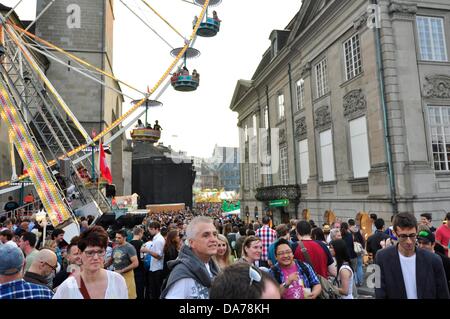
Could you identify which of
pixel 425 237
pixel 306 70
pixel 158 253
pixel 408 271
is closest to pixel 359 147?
pixel 306 70

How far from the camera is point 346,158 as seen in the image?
18438 mm

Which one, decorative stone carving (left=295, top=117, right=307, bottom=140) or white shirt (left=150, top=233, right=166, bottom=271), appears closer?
white shirt (left=150, top=233, right=166, bottom=271)

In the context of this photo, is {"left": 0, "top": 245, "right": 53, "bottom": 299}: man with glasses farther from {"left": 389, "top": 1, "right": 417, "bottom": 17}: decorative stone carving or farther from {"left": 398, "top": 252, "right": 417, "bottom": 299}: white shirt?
{"left": 389, "top": 1, "right": 417, "bottom": 17}: decorative stone carving

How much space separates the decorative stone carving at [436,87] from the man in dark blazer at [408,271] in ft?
46.8

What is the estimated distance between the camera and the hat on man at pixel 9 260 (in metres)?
2.94

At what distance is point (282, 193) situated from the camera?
82.3ft

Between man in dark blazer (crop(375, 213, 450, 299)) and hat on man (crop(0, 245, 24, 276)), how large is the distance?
3.40m

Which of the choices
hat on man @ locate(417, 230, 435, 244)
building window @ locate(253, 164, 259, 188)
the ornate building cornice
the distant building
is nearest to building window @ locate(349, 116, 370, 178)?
the ornate building cornice

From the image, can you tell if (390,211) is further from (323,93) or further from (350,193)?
(323,93)

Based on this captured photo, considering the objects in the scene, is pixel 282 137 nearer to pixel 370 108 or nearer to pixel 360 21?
pixel 370 108

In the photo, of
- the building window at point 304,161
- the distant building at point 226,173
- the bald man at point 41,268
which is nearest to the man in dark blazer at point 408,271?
the bald man at point 41,268

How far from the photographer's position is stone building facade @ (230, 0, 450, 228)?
49.6 feet

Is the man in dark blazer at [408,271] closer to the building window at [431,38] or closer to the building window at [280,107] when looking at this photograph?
the building window at [431,38]

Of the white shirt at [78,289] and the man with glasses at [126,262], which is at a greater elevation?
the white shirt at [78,289]
